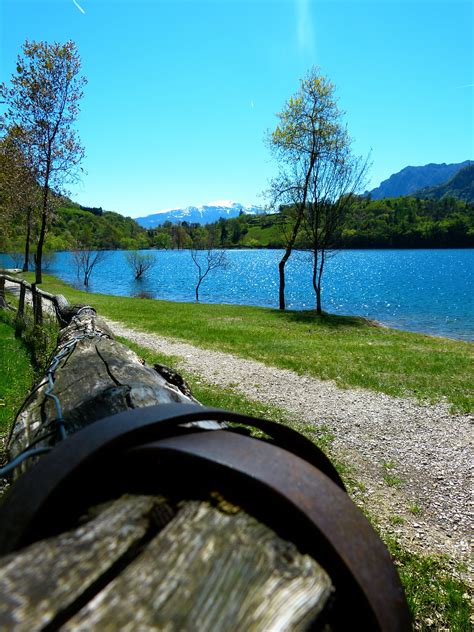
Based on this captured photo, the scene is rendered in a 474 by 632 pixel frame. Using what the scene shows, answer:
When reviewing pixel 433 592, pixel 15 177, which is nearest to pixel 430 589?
pixel 433 592

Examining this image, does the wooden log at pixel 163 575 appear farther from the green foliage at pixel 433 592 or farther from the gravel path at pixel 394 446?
the gravel path at pixel 394 446

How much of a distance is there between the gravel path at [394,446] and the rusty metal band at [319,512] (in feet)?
14.6

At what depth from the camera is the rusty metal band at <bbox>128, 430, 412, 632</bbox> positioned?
2.96 ft

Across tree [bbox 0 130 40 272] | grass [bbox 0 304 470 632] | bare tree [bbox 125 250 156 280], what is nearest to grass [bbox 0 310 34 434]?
grass [bbox 0 304 470 632]

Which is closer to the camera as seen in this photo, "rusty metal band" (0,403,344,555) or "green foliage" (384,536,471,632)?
"rusty metal band" (0,403,344,555)

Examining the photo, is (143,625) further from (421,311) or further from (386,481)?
(421,311)

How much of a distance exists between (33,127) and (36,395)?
95.0 ft

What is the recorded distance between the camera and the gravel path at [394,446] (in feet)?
16.6

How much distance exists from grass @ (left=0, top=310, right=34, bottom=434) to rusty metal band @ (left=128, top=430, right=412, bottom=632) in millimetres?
6179

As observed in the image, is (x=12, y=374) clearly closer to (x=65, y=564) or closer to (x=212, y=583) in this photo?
(x=65, y=564)

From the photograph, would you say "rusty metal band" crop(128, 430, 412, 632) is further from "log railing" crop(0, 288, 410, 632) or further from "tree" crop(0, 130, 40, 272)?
"tree" crop(0, 130, 40, 272)

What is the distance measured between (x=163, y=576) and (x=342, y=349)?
14954 millimetres

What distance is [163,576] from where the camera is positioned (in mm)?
843

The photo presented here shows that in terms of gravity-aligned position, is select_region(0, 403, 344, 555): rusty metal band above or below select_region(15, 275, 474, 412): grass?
above
